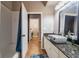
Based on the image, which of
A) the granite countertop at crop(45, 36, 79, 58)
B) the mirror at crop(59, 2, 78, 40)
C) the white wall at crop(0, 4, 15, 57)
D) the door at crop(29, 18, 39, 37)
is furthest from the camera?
the door at crop(29, 18, 39, 37)

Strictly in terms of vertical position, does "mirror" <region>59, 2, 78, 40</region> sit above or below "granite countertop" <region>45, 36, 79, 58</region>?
above

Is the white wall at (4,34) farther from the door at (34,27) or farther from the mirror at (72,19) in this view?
the door at (34,27)

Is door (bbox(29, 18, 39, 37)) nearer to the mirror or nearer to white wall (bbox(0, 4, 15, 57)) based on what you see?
white wall (bbox(0, 4, 15, 57))

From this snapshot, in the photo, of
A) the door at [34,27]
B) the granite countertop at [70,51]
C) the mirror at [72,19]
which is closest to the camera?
the granite countertop at [70,51]

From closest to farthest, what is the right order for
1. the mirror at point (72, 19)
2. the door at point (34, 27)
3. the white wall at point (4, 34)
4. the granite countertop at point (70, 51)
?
the granite countertop at point (70, 51) → the mirror at point (72, 19) → the white wall at point (4, 34) → the door at point (34, 27)

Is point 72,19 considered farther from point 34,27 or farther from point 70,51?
point 34,27

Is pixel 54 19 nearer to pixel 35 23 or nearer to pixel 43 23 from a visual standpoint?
pixel 43 23

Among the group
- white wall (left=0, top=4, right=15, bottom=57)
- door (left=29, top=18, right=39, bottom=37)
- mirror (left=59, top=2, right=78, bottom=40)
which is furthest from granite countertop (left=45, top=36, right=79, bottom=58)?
door (left=29, top=18, right=39, bottom=37)

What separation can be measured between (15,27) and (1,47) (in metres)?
1.62

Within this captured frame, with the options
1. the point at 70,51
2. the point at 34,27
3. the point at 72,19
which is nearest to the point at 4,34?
the point at 72,19

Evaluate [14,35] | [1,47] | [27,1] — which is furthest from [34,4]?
[1,47]

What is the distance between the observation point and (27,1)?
217 inches

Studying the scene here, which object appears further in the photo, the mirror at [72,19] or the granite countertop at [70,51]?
the mirror at [72,19]

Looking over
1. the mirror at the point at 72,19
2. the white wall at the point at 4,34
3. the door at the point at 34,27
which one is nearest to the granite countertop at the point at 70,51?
the mirror at the point at 72,19
